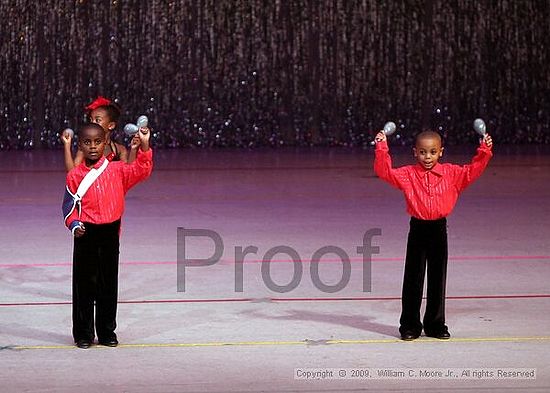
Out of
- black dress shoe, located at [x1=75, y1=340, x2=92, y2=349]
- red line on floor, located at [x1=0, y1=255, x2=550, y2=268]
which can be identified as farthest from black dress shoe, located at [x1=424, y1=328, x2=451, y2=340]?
red line on floor, located at [x1=0, y1=255, x2=550, y2=268]

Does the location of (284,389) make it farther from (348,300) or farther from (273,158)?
(273,158)

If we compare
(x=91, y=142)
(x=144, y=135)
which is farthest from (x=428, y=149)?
(x=91, y=142)

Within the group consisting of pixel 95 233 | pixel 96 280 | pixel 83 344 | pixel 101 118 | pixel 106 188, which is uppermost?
pixel 101 118

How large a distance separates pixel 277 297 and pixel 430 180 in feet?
4.87

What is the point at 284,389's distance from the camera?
15.8ft

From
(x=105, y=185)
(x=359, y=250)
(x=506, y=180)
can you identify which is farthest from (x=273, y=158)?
(x=105, y=185)

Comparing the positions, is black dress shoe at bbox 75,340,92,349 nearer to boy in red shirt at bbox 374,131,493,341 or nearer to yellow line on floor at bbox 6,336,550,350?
yellow line on floor at bbox 6,336,550,350

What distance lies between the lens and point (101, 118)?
6.30 metres

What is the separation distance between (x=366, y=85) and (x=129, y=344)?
42.1 feet

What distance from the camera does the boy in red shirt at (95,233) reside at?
5.61m

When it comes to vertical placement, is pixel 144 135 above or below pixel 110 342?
above

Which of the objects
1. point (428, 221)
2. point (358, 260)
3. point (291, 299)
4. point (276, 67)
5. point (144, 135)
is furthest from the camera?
point (276, 67)

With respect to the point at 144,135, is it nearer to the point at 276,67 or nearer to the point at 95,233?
the point at 95,233

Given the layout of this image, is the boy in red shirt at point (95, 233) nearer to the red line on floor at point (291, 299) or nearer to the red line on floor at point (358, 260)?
the red line on floor at point (291, 299)
